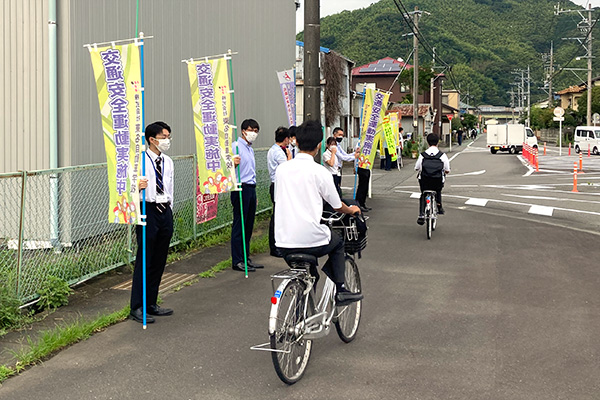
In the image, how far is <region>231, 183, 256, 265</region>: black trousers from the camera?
8328 mm

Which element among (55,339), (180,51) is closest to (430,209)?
(180,51)

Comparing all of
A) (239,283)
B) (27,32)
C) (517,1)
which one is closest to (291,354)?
(239,283)

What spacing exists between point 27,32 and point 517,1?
277ft

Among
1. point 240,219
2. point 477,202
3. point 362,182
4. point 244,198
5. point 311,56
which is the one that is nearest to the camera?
point 240,219

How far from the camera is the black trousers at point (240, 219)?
27.3ft

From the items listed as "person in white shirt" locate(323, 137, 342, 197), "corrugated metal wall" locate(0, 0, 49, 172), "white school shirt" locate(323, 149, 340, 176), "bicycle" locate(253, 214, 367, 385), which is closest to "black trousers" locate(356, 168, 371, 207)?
"person in white shirt" locate(323, 137, 342, 197)

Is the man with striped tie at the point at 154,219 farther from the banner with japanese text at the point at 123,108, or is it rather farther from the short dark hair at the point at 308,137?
the short dark hair at the point at 308,137

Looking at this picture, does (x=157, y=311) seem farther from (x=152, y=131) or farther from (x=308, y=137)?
(x=308, y=137)

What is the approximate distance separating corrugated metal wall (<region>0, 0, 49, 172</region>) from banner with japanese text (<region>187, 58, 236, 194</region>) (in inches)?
79.9

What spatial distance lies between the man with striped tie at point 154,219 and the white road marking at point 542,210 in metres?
10.5

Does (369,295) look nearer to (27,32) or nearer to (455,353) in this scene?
(455,353)

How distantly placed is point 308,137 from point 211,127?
11.7ft

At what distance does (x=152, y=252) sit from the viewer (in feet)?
20.2

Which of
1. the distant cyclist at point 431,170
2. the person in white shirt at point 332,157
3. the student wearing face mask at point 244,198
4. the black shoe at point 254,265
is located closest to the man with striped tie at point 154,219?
the student wearing face mask at point 244,198
